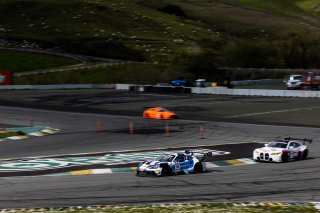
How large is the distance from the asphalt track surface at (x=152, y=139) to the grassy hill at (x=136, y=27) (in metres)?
44.7

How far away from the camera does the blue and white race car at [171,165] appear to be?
2762 centimetres

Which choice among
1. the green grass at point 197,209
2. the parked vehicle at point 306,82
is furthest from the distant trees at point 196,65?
the green grass at point 197,209

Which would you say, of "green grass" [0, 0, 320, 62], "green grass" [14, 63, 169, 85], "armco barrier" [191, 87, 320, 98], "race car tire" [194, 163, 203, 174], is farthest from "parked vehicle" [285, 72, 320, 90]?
"race car tire" [194, 163, 203, 174]

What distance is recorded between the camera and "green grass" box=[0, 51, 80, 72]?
111m

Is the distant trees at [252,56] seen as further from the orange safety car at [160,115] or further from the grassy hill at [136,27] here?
the orange safety car at [160,115]

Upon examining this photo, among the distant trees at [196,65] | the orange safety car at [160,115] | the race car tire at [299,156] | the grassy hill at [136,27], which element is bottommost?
the race car tire at [299,156]

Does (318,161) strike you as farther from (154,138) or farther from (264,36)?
(264,36)

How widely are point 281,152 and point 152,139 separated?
40.0ft

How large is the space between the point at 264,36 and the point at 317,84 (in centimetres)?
8126

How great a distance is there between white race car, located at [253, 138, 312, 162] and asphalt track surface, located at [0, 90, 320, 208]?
24.0 inches

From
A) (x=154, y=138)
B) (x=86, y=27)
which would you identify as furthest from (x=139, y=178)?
(x=86, y=27)

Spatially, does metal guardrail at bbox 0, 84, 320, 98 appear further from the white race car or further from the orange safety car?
the white race car

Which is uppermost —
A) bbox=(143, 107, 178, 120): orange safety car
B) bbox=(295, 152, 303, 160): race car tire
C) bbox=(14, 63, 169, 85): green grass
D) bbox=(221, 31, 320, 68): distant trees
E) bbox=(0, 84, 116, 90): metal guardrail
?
bbox=(221, 31, 320, 68): distant trees

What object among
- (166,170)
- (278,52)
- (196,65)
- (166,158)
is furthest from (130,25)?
(166,170)
